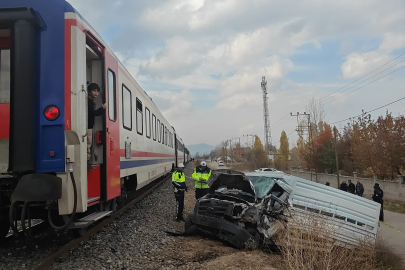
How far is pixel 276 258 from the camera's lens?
651cm

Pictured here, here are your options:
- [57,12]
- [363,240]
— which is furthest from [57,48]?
[363,240]

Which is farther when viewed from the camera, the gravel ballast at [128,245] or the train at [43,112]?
the gravel ballast at [128,245]

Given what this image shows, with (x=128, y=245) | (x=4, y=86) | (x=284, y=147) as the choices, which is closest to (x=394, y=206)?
(x=128, y=245)

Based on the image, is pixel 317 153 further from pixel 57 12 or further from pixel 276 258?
pixel 57 12

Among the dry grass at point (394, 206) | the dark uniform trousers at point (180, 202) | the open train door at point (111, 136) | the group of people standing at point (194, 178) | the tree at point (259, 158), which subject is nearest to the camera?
the open train door at point (111, 136)

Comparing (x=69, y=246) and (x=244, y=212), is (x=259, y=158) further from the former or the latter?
(x=69, y=246)

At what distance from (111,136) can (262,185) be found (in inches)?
157

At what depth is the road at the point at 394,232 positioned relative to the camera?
10.5 metres

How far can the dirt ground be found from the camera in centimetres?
569

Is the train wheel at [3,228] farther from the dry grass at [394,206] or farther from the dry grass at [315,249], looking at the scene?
the dry grass at [394,206]

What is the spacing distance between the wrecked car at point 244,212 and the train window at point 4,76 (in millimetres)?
4480

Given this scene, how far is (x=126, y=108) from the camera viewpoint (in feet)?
26.3

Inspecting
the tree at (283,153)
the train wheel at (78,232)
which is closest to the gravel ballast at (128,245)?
the train wheel at (78,232)

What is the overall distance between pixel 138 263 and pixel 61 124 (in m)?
2.46
